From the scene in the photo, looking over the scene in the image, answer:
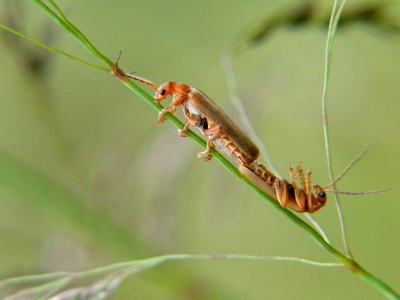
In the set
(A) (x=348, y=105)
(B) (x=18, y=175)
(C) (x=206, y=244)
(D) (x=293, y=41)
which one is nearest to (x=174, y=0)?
(D) (x=293, y=41)

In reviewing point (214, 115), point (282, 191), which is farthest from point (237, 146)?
point (282, 191)

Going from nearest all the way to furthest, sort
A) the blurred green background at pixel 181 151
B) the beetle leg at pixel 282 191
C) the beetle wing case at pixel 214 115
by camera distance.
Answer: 1. the beetle leg at pixel 282 191
2. the beetle wing case at pixel 214 115
3. the blurred green background at pixel 181 151

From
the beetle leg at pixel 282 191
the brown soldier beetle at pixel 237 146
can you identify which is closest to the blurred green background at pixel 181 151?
the brown soldier beetle at pixel 237 146

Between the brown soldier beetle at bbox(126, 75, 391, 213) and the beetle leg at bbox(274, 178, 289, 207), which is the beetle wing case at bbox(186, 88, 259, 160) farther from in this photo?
the beetle leg at bbox(274, 178, 289, 207)

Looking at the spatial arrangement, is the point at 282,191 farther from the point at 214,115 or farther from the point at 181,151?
the point at 181,151

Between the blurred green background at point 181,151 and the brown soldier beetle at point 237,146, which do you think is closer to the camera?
the brown soldier beetle at point 237,146

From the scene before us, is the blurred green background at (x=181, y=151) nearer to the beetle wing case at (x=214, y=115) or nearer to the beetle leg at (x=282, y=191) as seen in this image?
the beetle wing case at (x=214, y=115)

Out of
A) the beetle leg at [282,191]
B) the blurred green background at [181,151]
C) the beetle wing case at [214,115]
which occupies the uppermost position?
the blurred green background at [181,151]

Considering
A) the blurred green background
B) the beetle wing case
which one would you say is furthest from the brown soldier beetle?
the blurred green background
